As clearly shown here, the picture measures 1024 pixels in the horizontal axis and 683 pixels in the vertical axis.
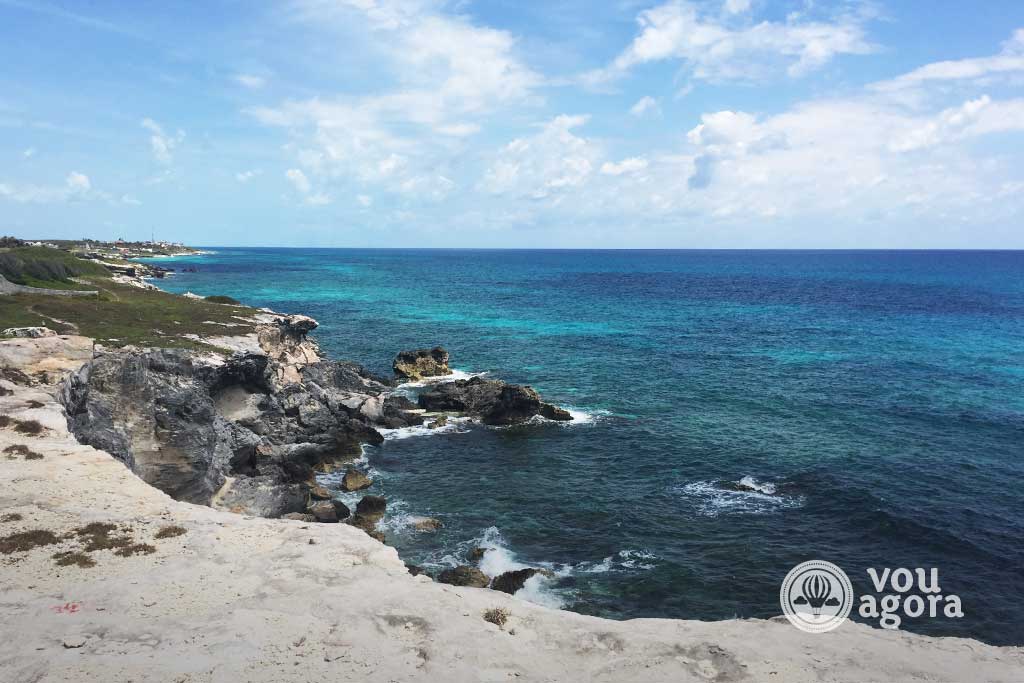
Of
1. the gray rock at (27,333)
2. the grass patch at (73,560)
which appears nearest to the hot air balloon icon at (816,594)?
the grass patch at (73,560)

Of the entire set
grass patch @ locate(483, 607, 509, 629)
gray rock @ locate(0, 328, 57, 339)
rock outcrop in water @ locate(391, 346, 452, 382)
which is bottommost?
rock outcrop in water @ locate(391, 346, 452, 382)

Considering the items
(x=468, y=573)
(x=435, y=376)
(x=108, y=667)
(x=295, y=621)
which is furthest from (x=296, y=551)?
(x=435, y=376)

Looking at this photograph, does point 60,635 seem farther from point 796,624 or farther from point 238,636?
point 796,624

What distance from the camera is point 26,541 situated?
55.9ft

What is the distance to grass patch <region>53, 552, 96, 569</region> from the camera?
1644 cm

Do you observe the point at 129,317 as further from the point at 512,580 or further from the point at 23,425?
the point at 512,580

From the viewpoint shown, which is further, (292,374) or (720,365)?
(720,365)

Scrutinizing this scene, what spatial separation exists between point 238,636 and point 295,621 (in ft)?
4.51

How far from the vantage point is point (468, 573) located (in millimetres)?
27562

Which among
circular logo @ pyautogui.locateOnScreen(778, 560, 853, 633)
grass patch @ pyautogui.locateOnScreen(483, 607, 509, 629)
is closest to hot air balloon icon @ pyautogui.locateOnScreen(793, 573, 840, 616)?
circular logo @ pyautogui.locateOnScreen(778, 560, 853, 633)

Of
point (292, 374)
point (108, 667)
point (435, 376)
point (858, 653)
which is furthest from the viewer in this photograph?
point (435, 376)

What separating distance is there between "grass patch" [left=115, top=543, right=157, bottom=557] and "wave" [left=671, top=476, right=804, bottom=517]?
28.5 metres

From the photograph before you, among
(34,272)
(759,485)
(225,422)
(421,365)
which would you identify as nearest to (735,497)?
(759,485)

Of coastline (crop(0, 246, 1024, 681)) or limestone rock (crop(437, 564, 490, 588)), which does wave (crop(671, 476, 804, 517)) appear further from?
coastline (crop(0, 246, 1024, 681))
